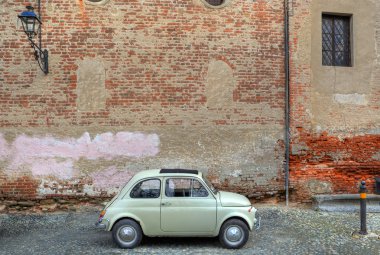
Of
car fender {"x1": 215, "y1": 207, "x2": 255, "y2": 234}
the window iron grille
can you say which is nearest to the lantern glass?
car fender {"x1": 215, "y1": 207, "x2": 255, "y2": 234}

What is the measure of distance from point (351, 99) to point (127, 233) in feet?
22.4

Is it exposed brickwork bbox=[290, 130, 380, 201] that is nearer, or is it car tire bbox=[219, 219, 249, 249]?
car tire bbox=[219, 219, 249, 249]

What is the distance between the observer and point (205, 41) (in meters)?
8.44

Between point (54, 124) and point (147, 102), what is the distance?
2243 mm

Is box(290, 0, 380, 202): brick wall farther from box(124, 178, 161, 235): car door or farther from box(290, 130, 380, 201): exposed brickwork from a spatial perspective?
box(124, 178, 161, 235): car door

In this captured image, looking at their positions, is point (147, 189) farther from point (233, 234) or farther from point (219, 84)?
point (219, 84)

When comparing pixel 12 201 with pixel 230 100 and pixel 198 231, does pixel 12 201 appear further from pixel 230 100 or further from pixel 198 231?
pixel 230 100

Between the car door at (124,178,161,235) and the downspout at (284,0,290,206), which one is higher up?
the downspout at (284,0,290,206)

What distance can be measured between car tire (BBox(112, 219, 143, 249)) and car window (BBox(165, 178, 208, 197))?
0.77 meters

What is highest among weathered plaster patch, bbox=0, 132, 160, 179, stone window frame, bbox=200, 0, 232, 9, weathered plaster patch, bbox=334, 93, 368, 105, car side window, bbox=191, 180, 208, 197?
stone window frame, bbox=200, 0, 232, 9

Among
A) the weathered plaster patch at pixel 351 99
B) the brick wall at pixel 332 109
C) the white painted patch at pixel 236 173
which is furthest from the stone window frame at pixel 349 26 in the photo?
the white painted patch at pixel 236 173

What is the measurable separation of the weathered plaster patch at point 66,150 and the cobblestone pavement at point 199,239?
111cm

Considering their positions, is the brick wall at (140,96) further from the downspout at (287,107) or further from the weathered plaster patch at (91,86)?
the downspout at (287,107)

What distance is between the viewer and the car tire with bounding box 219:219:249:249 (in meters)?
5.71
